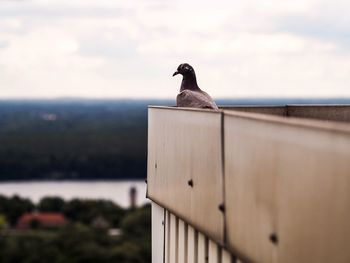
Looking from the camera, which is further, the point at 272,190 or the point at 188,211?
the point at 188,211

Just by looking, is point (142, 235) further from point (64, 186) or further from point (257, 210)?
point (257, 210)

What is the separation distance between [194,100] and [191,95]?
0.30ft

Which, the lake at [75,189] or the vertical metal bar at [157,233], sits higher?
the vertical metal bar at [157,233]

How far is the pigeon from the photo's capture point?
5.76 m

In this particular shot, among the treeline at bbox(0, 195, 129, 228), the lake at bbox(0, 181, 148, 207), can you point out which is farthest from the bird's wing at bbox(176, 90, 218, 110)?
the lake at bbox(0, 181, 148, 207)

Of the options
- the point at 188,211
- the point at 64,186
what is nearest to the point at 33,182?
the point at 64,186

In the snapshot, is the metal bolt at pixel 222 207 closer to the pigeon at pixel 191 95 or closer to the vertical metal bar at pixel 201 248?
the vertical metal bar at pixel 201 248

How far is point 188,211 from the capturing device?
4.47 meters

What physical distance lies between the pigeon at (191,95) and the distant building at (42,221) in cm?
7968

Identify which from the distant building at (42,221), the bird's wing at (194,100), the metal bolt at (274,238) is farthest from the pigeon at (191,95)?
the distant building at (42,221)

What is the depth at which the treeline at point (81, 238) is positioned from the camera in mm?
67062

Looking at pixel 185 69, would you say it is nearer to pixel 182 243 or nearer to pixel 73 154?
pixel 182 243

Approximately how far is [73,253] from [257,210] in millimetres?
64532

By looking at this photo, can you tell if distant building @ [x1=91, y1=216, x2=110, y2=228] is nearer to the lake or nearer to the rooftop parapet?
the lake
